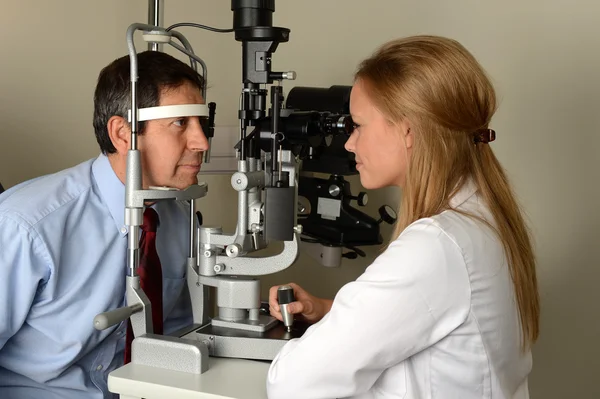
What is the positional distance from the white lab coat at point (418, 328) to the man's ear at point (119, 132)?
651mm

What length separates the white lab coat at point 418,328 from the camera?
1.11m

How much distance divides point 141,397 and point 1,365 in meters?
0.42

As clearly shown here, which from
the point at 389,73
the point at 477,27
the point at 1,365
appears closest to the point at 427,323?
the point at 389,73

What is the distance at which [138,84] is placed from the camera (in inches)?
60.7

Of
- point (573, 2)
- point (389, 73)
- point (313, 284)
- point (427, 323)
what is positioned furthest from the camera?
point (313, 284)

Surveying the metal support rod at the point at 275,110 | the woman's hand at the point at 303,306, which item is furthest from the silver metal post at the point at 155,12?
the woman's hand at the point at 303,306

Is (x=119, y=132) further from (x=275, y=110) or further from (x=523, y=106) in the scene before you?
(x=523, y=106)

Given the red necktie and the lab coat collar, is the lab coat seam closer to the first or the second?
the lab coat collar

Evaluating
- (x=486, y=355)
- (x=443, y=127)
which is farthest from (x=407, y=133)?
(x=486, y=355)

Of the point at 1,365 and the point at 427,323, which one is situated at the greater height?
the point at 427,323

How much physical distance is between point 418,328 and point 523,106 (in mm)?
1294

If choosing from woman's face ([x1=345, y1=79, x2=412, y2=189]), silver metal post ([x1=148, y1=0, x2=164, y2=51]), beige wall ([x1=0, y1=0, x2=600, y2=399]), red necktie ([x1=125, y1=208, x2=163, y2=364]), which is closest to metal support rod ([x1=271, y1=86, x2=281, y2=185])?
woman's face ([x1=345, y1=79, x2=412, y2=189])

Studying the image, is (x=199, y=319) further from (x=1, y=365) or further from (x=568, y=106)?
(x=568, y=106)

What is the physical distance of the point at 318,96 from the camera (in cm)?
196
